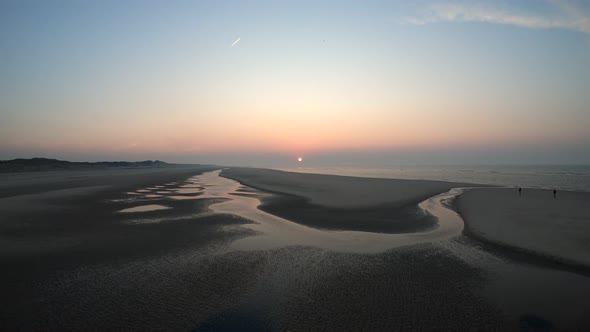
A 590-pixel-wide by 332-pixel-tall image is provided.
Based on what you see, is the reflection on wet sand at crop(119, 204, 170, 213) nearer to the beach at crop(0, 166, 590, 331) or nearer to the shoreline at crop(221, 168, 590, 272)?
the beach at crop(0, 166, 590, 331)

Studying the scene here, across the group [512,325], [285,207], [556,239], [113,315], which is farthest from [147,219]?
[556,239]

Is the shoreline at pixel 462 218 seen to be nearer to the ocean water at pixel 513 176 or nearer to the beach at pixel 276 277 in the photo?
the beach at pixel 276 277

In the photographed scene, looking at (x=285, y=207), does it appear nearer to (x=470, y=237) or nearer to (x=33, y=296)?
(x=470, y=237)

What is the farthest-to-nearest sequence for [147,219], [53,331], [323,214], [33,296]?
[323,214] → [147,219] → [33,296] → [53,331]

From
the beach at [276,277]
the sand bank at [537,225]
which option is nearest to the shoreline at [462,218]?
the sand bank at [537,225]

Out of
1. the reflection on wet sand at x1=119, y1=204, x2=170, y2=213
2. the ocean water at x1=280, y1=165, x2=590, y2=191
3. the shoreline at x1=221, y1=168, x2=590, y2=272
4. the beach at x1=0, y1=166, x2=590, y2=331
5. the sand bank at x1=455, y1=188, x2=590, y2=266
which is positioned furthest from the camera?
the ocean water at x1=280, y1=165, x2=590, y2=191

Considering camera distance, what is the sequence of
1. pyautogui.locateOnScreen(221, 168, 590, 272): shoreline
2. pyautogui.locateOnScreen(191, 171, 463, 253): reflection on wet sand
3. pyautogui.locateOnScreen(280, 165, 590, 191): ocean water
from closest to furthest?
1. pyautogui.locateOnScreen(221, 168, 590, 272): shoreline
2. pyautogui.locateOnScreen(191, 171, 463, 253): reflection on wet sand
3. pyautogui.locateOnScreen(280, 165, 590, 191): ocean water

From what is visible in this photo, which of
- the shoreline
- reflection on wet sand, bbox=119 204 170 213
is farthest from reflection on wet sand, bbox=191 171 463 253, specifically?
reflection on wet sand, bbox=119 204 170 213

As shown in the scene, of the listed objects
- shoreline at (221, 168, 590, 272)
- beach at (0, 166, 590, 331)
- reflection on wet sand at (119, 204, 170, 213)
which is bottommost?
beach at (0, 166, 590, 331)

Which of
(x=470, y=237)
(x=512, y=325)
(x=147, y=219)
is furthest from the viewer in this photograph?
(x=147, y=219)
